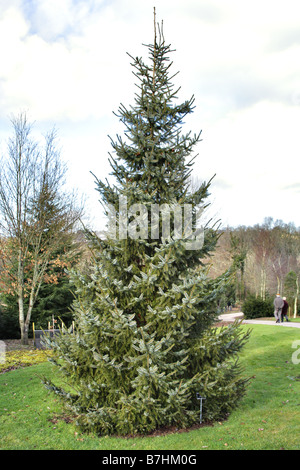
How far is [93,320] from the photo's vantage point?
4980 millimetres

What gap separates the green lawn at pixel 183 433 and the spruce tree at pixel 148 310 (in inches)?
10.7

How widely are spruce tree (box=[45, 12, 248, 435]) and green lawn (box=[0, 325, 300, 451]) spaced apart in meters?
0.27

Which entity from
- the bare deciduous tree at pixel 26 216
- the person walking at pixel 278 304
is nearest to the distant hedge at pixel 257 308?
the person walking at pixel 278 304

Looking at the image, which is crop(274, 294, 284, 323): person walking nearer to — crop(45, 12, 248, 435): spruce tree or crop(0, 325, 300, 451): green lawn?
crop(0, 325, 300, 451): green lawn

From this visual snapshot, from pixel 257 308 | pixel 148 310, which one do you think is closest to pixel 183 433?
pixel 148 310

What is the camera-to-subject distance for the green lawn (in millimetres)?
4844

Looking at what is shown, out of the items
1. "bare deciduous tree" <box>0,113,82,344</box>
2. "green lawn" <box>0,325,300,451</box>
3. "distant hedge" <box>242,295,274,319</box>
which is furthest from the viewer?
"distant hedge" <box>242,295,274,319</box>

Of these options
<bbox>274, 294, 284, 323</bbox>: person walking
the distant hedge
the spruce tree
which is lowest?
the distant hedge

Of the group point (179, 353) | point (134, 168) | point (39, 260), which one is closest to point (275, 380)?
point (179, 353)

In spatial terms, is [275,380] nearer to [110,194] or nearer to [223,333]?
[223,333]

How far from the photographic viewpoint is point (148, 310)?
5258mm

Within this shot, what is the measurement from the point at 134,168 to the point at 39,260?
34.7ft

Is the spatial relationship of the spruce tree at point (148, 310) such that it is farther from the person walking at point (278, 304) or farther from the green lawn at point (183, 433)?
the person walking at point (278, 304)

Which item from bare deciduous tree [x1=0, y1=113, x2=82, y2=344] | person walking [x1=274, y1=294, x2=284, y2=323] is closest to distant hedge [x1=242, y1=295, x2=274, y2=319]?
person walking [x1=274, y1=294, x2=284, y2=323]
